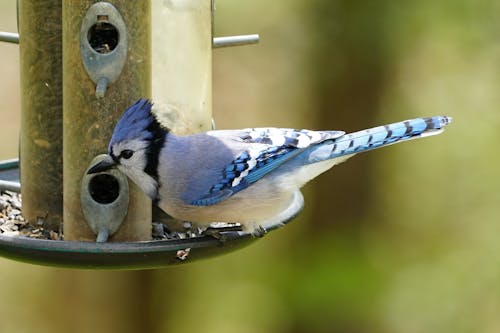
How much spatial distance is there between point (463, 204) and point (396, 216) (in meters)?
0.48

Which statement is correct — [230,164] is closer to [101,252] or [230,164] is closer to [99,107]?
[99,107]

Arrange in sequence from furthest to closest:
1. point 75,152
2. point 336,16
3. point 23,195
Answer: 1. point 336,16
2. point 23,195
3. point 75,152

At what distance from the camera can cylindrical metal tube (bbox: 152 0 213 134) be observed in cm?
Result: 415

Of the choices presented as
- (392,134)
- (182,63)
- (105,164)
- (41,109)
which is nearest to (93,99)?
(105,164)

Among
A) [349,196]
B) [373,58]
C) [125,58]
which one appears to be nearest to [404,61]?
[373,58]

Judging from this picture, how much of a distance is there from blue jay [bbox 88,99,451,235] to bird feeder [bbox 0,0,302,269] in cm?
11

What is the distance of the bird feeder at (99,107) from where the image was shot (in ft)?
11.7

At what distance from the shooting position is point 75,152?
393 centimetres

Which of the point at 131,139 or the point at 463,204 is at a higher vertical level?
the point at 131,139

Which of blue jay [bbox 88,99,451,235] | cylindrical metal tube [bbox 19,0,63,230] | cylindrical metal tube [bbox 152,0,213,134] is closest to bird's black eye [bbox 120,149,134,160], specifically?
blue jay [bbox 88,99,451,235]

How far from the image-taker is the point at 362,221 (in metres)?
6.27

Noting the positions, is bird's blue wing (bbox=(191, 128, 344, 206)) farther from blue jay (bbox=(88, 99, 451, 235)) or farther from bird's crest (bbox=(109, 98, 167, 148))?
bird's crest (bbox=(109, 98, 167, 148))

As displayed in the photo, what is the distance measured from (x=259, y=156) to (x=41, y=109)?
3.54 ft

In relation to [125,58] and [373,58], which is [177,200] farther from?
[373,58]
